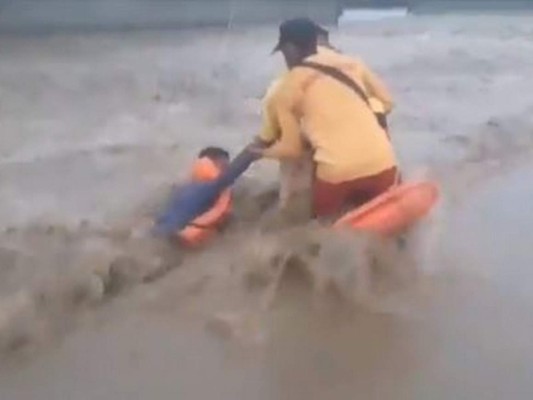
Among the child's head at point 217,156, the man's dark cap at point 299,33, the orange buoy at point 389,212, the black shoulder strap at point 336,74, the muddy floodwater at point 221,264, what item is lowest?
the muddy floodwater at point 221,264

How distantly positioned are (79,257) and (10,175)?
4.43 ft

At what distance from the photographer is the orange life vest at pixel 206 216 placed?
4.40 m

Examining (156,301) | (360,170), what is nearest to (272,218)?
(360,170)

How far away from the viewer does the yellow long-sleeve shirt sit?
428 cm

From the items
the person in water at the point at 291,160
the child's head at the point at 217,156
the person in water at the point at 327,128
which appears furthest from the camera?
the child's head at the point at 217,156

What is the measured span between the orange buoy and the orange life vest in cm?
53

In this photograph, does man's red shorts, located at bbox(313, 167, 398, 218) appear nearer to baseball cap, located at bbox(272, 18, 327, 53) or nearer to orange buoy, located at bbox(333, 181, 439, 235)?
orange buoy, located at bbox(333, 181, 439, 235)

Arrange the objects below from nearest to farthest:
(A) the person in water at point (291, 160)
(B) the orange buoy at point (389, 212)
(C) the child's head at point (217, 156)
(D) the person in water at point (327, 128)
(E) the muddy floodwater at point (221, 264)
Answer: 1. (E) the muddy floodwater at point (221, 264)
2. (B) the orange buoy at point (389, 212)
3. (D) the person in water at point (327, 128)
4. (A) the person in water at point (291, 160)
5. (C) the child's head at point (217, 156)

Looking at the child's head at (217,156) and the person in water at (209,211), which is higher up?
the child's head at (217,156)

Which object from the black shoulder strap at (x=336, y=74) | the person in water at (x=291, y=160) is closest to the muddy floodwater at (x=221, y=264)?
the person in water at (x=291, y=160)

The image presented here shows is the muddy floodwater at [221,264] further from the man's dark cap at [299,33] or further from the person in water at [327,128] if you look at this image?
the man's dark cap at [299,33]

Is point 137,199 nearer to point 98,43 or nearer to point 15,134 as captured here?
point 15,134

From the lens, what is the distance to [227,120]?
22.2 ft

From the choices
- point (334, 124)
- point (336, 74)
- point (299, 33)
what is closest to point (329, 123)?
point (334, 124)
